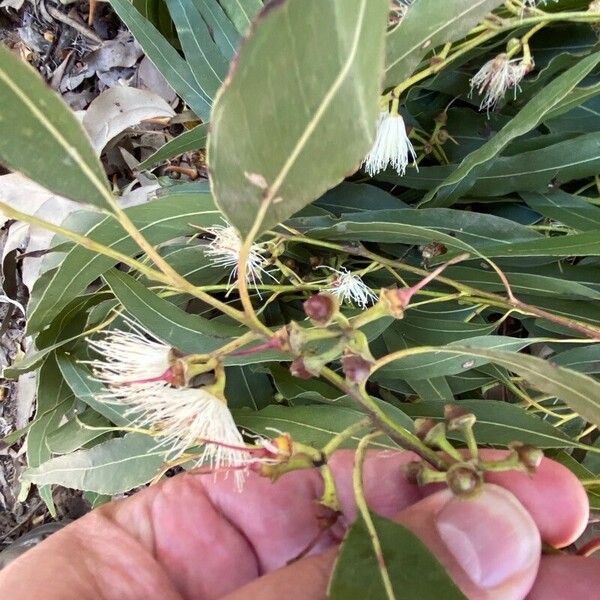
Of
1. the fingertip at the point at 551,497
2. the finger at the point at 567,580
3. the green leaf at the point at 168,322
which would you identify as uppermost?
the green leaf at the point at 168,322

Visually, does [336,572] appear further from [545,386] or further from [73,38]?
[73,38]

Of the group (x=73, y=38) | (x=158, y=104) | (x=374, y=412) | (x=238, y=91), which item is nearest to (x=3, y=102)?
(x=238, y=91)

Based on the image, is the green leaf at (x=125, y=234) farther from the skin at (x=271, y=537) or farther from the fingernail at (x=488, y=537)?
the fingernail at (x=488, y=537)

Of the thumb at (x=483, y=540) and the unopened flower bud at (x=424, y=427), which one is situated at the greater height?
the unopened flower bud at (x=424, y=427)

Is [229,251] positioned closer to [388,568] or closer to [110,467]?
[110,467]

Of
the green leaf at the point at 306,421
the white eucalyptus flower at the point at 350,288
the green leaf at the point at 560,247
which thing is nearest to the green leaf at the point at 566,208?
the green leaf at the point at 560,247

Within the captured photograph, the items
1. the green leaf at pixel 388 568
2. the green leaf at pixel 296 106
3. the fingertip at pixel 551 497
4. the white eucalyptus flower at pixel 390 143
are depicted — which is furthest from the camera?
the white eucalyptus flower at pixel 390 143

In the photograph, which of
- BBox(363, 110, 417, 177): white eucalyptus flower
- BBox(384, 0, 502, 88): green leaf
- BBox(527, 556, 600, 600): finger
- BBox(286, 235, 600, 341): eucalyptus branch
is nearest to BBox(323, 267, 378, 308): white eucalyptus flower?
BBox(286, 235, 600, 341): eucalyptus branch
